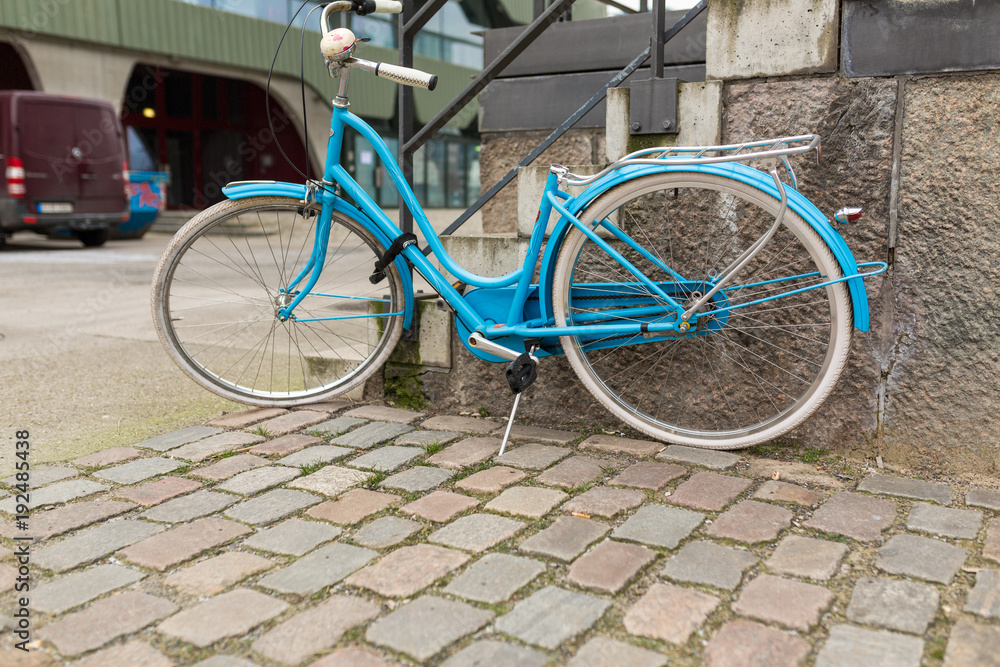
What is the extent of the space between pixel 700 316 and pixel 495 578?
1129 mm

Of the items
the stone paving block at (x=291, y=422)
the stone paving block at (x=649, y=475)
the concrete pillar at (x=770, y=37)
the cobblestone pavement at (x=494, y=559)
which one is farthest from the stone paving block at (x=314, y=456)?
the concrete pillar at (x=770, y=37)

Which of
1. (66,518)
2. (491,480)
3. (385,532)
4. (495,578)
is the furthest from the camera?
(491,480)

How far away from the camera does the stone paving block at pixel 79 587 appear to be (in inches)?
72.2

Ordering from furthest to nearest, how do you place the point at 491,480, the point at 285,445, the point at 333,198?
1. the point at 333,198
2. the point at 285,445
3. the point at 491,480

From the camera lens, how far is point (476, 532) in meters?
2.17

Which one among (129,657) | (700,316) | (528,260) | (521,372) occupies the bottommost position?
(129,657)

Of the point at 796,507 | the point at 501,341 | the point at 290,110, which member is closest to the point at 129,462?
the point at 501,341

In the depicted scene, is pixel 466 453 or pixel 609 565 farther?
pixel 466 453

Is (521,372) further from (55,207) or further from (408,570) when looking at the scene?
(55,207)

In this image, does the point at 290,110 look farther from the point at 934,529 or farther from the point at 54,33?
the point at 934,529

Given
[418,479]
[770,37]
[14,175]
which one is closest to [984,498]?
[770,37]

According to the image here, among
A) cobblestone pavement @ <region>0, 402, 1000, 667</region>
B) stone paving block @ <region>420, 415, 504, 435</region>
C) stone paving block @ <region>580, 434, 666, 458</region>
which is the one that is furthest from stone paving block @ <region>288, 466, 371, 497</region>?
stone paving block @ <region>580, 434, 666, 458</region>

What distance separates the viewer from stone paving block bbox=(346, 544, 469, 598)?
1.88 metres

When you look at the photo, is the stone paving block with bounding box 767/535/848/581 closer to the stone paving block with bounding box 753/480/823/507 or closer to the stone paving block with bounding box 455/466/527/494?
the stone paving block with bounding box 753/480/823/507
